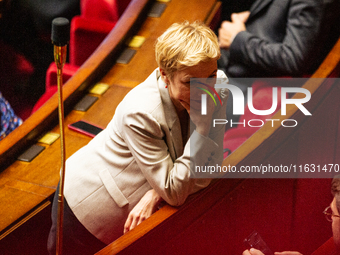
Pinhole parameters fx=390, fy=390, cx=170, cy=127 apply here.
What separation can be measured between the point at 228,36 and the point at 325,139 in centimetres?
81

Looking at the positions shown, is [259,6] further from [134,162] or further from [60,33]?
[60,33]

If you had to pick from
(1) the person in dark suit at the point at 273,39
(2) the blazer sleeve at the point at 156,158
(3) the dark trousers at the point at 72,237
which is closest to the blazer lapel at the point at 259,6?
(1) the person in dark suit at the point at 273,39

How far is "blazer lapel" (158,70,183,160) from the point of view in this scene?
1243mm

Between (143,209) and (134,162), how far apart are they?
0.53ft

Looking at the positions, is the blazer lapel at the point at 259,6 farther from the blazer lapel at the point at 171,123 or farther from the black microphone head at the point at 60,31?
the black microphone head at the point at 60,31

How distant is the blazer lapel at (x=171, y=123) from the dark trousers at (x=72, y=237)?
44 cm

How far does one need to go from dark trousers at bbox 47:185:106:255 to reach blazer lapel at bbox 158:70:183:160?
0.44 metres

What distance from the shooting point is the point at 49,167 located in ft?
Answer: 5.83

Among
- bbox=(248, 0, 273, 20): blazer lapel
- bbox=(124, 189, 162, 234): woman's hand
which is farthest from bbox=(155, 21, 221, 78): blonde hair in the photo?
bbox=(248, 0, 273, 20): blazer lapel

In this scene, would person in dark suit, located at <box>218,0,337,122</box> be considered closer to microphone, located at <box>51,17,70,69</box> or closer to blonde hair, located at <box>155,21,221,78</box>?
blonde hair, located at <box>155,21,221,78</box>

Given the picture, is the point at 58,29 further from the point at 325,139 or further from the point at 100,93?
the point at 325,139

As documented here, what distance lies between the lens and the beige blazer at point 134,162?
47.4 inches

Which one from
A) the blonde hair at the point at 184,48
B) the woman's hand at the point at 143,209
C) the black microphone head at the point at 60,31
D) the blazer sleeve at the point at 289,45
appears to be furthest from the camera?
the blazer sleeve at the point at 289,45

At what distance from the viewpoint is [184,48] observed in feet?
3.61
